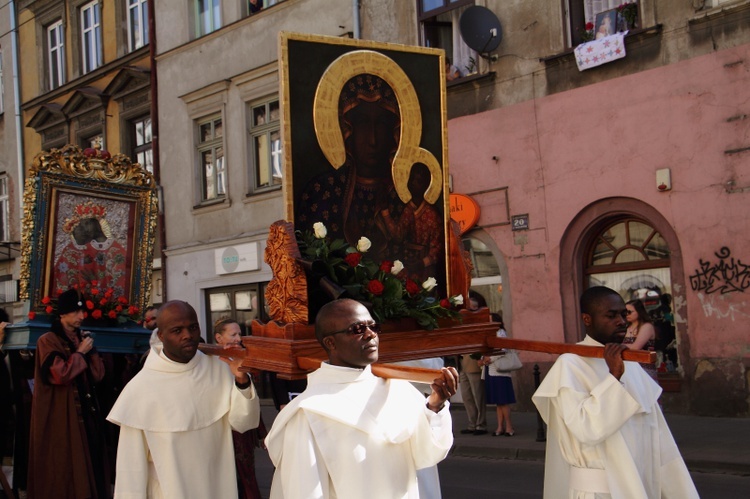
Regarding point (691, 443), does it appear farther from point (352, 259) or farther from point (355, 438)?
point (355, 438)

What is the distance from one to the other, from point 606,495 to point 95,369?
477 centimetres

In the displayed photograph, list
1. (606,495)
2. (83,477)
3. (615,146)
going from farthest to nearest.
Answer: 1. (615,146)
2. (83,477)
3. (606,495)

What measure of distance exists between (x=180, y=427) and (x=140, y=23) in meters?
21.4

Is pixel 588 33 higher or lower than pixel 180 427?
higher

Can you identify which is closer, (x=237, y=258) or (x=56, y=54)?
(x=237, y=258)

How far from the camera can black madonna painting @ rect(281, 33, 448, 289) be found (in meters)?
6.54

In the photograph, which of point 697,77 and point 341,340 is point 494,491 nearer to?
point 341,340

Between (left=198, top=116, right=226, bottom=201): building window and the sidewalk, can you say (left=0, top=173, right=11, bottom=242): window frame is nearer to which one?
(left=198, top=116, right=226, bottom=201): building window

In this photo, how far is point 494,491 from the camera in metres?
10.2

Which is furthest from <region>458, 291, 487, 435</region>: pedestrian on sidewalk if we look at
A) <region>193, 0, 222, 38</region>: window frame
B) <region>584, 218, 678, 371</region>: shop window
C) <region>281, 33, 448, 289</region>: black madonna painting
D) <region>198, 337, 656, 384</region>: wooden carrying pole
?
<region>193, 0, 222, 38</region>: window frame

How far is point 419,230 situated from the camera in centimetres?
719

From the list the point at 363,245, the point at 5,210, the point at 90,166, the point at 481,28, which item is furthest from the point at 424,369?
the point at 5,210

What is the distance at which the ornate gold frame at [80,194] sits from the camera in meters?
9.77

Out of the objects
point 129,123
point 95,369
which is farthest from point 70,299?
point 129,123
